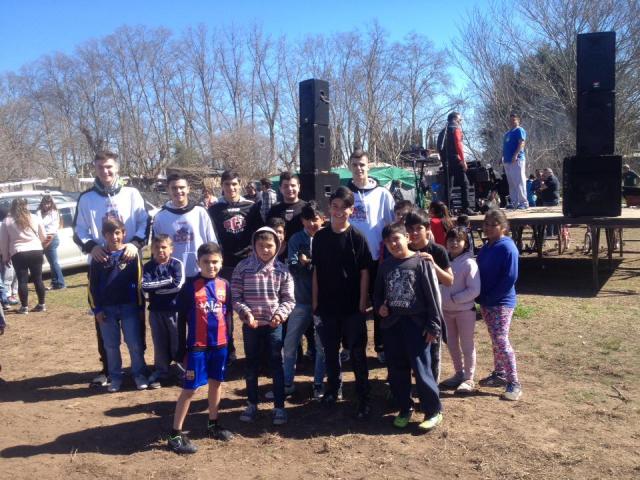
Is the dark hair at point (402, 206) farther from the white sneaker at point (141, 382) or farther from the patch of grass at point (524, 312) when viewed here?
the patch of grass at point (524, 312)

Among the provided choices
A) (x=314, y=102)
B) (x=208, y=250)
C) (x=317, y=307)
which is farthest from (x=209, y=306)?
(x=314, y=102)

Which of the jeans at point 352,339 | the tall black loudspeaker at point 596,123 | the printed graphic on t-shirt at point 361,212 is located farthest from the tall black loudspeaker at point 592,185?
the jeans at point 352,339

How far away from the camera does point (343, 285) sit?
171 inches

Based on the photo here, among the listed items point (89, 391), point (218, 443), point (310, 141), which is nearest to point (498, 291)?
point (218, 443)

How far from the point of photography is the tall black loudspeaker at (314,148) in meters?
8.09

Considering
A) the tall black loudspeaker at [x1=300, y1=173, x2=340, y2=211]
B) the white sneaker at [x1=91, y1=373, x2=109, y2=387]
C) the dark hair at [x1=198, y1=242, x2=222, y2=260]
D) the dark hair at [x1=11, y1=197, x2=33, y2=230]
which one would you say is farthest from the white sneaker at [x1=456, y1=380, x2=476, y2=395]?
the dark hair at [x1=11, y1=197, x2=33, y2=230]

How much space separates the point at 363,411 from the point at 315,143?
15.2 feet

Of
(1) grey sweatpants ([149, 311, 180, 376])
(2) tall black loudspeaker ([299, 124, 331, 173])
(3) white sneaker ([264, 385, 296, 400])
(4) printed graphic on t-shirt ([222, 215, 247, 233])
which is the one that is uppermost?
(2) tall black loudspeaker ([299, 124, 331, 173])

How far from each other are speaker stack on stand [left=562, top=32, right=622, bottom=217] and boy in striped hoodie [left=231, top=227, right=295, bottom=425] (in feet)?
20.6

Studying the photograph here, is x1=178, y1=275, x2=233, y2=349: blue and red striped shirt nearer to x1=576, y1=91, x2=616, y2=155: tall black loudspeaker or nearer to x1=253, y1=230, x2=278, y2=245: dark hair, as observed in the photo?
x1=253, y1=230, x2=278, y2=245: dark hair

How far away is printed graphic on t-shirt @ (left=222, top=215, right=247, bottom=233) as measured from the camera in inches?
227

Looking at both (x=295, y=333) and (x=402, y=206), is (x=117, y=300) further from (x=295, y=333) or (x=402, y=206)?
(x=402, y=206)

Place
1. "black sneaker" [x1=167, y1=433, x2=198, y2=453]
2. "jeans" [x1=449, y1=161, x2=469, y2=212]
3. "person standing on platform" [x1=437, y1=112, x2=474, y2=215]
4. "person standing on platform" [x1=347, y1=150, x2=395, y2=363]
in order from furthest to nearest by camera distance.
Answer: "jeans" [x1=449, y1=161, x2=469, y2=212], "person standing on platform" [x1=437, y1=112, x2=474, y2=215], "person standing on platform" [x1=347, y1=150, x2=395, y2=363], "black sneaker" [x1=167, y1=433, x2=198, y2=453]

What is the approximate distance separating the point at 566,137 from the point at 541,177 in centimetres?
1267
